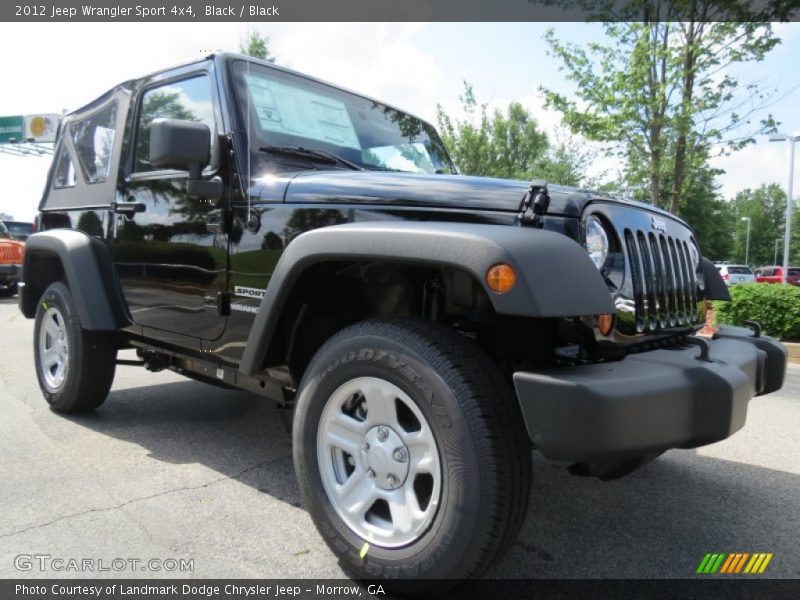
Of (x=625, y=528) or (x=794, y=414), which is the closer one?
(x=625, y=528)

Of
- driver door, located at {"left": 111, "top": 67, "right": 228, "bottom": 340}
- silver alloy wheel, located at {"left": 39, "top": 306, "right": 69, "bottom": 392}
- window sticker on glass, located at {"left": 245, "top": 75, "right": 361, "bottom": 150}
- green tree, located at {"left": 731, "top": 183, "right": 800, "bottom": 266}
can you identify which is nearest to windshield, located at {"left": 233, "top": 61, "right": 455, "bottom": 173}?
window sticker on glass, located at {"left": 245, "top": 75, "right": 361, "bottom": 150}

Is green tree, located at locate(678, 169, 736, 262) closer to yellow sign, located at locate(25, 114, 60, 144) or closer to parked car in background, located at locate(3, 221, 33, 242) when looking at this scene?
parked car in background, located at locate(3, 221, 33, 242)

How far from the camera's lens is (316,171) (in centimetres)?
270

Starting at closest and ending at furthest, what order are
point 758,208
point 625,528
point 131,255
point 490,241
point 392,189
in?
1. point 490,241
2. point 392,189
3. point 625,528
4. point 131,255
5. point 758,208

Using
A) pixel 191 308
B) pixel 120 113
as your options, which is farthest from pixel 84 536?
pixel 120 113

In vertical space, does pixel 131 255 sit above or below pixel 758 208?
below

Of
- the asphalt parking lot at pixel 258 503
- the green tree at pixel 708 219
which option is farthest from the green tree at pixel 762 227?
the asphalt parking lot at pixel 258 503

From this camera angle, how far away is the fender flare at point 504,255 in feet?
5.56

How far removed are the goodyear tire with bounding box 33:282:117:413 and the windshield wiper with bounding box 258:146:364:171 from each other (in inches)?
73.7

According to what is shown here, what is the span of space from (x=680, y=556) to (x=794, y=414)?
9.55 feet

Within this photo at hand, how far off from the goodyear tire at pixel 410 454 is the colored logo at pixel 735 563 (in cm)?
101

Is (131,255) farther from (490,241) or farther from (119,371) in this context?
(119,371)

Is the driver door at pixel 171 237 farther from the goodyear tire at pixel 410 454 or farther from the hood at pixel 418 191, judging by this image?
the goodyear tire at pixel 410 454

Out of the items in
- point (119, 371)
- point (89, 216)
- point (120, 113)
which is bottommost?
point (119, 371)
